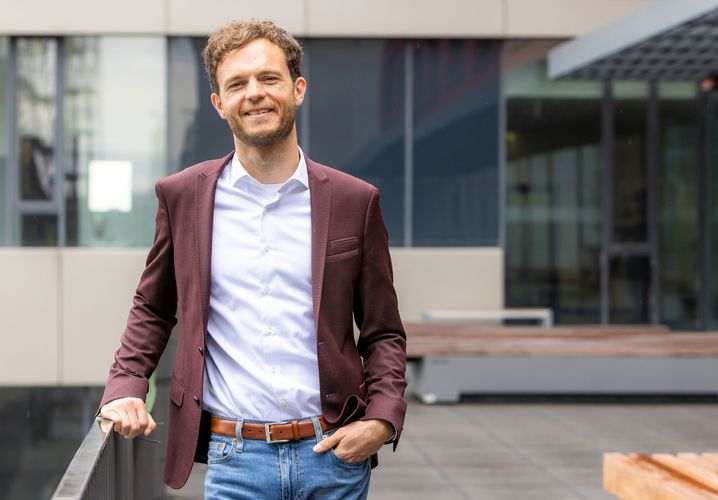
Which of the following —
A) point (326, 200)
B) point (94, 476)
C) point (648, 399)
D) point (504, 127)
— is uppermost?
point (504, 127)

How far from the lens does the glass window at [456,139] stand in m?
14.5

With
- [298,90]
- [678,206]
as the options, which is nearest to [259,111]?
[298,90]

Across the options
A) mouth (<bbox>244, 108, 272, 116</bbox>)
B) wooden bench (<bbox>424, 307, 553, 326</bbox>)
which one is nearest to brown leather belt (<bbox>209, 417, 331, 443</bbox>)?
mouth (<bbox>244, 108, 272, 116</bbox>)

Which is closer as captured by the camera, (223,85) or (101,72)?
(223,85)

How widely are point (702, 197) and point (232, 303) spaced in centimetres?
1322

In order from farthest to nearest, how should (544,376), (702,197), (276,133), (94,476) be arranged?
(702,197), (544,376), (276,133), (94,476)

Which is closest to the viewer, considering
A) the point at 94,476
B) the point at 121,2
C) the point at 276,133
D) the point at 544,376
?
the point at 94,476

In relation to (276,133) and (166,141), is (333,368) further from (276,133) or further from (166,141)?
(166,141)

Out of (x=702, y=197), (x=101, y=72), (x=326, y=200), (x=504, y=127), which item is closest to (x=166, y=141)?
(x=101, y=72)

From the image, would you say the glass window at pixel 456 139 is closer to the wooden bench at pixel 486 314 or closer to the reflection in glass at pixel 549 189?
the reflection in glass at pixel 549 189

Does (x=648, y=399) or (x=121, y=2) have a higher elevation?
(x=121, y=2)

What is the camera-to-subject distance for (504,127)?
14.5 meters

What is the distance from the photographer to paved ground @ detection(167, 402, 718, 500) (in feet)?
25.2

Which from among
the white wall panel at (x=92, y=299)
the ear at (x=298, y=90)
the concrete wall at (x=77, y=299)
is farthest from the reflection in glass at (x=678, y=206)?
the ear at (x=298, y=90)
